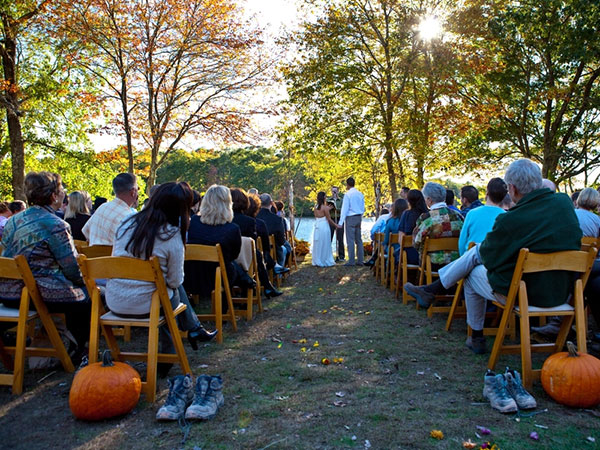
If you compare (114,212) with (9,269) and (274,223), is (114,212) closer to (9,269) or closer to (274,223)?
(9,269)

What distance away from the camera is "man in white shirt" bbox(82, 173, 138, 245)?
199 inches

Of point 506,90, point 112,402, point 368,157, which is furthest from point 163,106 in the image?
point 112,402

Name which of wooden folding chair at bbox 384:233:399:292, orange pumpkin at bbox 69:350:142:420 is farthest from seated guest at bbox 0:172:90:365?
→ wooden folding chair at bbox 384:233:399:292

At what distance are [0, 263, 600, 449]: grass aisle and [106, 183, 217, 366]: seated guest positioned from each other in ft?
2.38

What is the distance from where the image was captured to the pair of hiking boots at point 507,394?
3.21 metres

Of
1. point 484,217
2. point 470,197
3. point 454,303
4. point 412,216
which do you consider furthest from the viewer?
point 412,216

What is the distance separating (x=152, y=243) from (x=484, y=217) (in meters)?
3.26

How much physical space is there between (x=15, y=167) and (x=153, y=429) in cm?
1415

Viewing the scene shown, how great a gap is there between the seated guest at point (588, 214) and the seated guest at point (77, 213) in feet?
19.6

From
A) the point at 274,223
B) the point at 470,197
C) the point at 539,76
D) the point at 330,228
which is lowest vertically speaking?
the point at 330,228

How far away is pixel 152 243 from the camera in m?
3.62

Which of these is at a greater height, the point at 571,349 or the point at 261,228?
the point at 261,228

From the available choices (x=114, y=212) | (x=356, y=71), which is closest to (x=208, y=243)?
(x=114, y=212)

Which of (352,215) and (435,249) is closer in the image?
(435,249)
